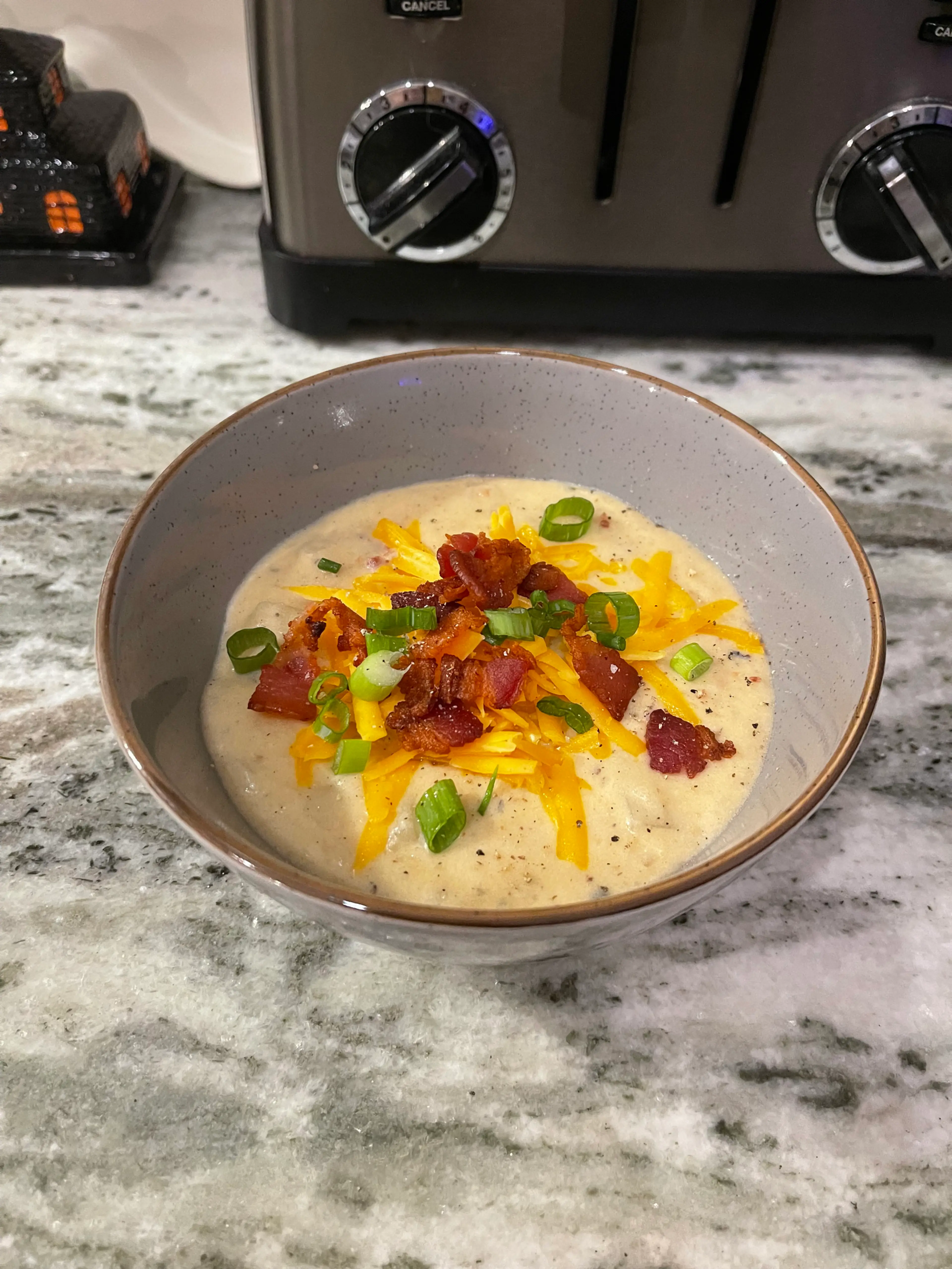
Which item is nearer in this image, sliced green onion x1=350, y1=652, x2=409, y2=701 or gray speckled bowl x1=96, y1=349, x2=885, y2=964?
gray speckled bowl x1=96, y1=349, x2=885, y2=964

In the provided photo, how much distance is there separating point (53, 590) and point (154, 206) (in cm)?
117

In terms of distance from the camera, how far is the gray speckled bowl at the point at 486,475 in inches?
32.2

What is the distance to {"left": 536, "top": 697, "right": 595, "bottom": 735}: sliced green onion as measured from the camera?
1172 millimetres

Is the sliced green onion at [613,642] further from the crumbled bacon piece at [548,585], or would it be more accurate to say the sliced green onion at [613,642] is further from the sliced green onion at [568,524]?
the sliced green onion at [568,524]

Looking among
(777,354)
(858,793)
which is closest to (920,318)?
(777,354)

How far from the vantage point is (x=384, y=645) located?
3.91ft

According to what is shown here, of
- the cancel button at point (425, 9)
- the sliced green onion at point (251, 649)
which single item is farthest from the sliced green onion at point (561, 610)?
the cancel button at point (425, 9)

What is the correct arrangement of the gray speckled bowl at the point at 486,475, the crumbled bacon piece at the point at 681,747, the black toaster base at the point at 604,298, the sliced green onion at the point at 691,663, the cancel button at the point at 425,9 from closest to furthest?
the gray speckled bowl at the point at 486,475
the crumbled bacon piece at the point at 681,747
the sliced green onion at the point at 691,663
the cancel button at the point at 425,9
the black toaster base at the point at 604,298

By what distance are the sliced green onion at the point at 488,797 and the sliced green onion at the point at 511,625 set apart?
0.19 metres

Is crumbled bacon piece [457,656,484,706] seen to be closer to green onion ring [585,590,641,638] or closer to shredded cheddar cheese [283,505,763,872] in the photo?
shredded cheddar cheese [283,505,763,872]

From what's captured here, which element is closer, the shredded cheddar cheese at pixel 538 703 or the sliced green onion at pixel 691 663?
the shredded cheddar cheese at pixel 538 703

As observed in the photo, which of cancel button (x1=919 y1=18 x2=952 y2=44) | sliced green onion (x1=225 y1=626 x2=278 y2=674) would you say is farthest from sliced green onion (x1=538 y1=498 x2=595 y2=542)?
cancel button (x1=919 y1=18 x2=952 y2=44)

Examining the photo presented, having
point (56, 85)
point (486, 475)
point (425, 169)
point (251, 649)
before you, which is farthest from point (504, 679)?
point (56, 85)

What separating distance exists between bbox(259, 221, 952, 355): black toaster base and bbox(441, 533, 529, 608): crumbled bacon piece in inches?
27.9
